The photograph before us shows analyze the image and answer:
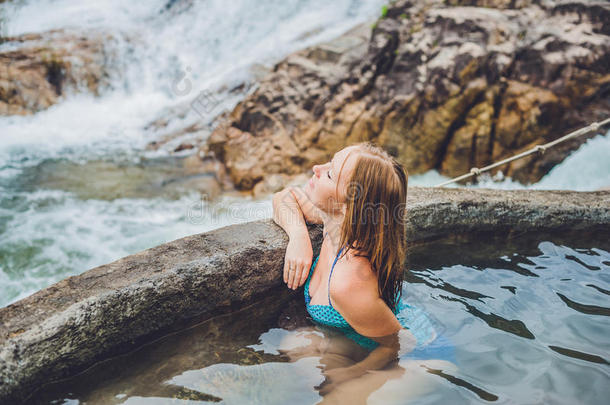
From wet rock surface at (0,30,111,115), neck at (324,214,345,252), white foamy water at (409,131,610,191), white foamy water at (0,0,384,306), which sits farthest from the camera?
wet rock surface at (0,30,111,115)

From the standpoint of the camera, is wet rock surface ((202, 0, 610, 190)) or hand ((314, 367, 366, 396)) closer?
hand ((314, 367, 366, 396))

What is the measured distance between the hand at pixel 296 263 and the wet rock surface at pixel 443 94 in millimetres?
4638

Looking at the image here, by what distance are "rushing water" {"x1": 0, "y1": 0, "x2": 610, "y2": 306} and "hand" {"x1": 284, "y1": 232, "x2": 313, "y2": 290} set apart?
3.07 meters

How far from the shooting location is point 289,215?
2.51 metres

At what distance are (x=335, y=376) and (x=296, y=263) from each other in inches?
24.5

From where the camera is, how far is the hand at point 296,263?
226 centimetres

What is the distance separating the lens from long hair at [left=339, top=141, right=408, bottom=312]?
1842 millimetres

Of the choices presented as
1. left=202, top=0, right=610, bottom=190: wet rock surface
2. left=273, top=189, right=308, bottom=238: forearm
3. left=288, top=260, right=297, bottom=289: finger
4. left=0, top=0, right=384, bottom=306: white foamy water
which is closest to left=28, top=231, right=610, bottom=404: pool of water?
left=288, top=260, right=297, bottom=289: finger

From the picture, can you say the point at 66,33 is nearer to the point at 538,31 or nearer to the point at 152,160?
the point at 152,160

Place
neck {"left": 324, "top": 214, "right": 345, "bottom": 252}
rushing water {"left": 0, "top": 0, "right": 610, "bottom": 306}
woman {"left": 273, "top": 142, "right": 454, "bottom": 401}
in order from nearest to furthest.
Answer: woman {"left": 273, "top": 142, "right": 454, "bottom": 401} < neck {"left": 324, "top": 214, "right": 345, "bottom": 252} < rushing water {"left": 0, "top": 0, "right": 610, "bottom": 306}

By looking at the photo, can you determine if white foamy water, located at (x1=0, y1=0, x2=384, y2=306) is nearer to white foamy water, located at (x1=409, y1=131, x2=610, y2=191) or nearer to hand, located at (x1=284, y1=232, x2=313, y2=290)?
hand, located at (x1=284, y1=232, x2=313, y2=290)

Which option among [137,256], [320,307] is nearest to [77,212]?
[137,256]

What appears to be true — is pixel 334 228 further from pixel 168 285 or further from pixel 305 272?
pixel 168 285

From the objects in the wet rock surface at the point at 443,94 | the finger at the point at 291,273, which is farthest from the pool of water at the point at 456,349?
the wet rock surface at the point at 443,94
